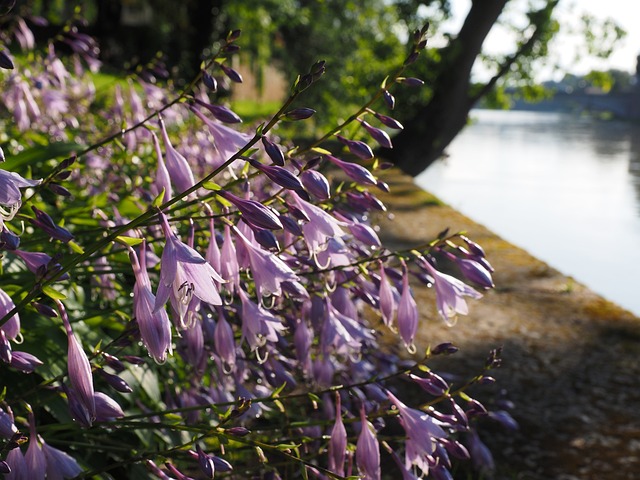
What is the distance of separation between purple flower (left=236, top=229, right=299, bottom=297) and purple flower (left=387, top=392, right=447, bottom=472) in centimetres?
34

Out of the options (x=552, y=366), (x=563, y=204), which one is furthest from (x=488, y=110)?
(x=552, y=366)

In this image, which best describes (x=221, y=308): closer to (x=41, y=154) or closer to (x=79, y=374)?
(x=79, y=374)

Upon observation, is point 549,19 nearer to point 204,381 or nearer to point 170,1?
point 204,381

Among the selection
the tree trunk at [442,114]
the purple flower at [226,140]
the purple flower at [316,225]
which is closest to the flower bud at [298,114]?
the purple flower at [316,225]

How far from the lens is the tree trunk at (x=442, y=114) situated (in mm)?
10094

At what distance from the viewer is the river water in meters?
7.56

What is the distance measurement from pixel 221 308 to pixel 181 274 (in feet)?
1.51

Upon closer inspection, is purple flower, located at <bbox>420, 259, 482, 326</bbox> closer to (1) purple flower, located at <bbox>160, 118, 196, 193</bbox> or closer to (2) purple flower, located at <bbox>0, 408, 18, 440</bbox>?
(1) purple flower, located at <bbox>160, 118, 196, 193</bbox>

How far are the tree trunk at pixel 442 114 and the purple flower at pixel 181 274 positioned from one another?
906 cm

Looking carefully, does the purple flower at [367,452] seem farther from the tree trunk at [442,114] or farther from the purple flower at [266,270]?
the tree trunk at [442,114]

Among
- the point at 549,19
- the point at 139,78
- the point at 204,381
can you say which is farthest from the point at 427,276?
the point at 549,19

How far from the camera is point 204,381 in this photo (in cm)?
257

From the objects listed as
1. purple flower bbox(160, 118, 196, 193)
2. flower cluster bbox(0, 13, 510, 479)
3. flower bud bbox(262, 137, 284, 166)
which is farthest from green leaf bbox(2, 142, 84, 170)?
flower bud bbox(262, 137, 284, 166)

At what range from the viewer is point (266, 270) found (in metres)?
1.34
